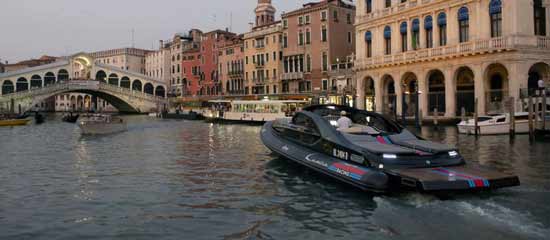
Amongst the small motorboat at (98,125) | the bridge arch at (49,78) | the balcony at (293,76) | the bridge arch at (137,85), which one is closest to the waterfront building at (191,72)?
the bridge arch at (137,85)

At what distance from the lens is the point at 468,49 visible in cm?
2922

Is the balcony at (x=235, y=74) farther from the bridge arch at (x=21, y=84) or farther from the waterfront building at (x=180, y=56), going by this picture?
the bridge arch at (x=21, y=84)

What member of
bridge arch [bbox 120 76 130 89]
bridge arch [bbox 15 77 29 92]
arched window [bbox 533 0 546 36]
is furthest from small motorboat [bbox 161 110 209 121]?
arched window [bbox 533 0 546 36]

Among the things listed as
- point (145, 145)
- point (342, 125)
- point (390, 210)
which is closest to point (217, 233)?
point (390, 210)

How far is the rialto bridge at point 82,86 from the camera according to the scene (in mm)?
61969

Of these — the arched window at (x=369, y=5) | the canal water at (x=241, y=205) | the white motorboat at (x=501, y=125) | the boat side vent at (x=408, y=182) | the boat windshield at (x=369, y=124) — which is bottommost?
the canal water at (x=241, y=205)

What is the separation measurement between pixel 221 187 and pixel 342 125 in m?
3.40

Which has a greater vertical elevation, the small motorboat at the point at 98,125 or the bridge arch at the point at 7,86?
the bridge arch at the point at 7,86

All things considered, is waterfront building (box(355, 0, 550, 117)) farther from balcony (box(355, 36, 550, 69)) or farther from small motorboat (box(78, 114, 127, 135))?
small motorboat (box(78, 114, 127, 135))

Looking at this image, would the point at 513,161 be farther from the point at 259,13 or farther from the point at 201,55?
the point at 201,55

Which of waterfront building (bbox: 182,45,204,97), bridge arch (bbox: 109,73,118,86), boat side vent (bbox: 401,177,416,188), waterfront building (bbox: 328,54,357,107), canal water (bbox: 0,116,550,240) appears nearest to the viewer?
canal water (bbox: 0,116,550,240)

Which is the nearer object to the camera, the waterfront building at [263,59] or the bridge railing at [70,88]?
the waterfront building at [263,59]

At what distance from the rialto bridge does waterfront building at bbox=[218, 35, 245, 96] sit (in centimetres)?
1680

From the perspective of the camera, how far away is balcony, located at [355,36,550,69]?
26.9 m
